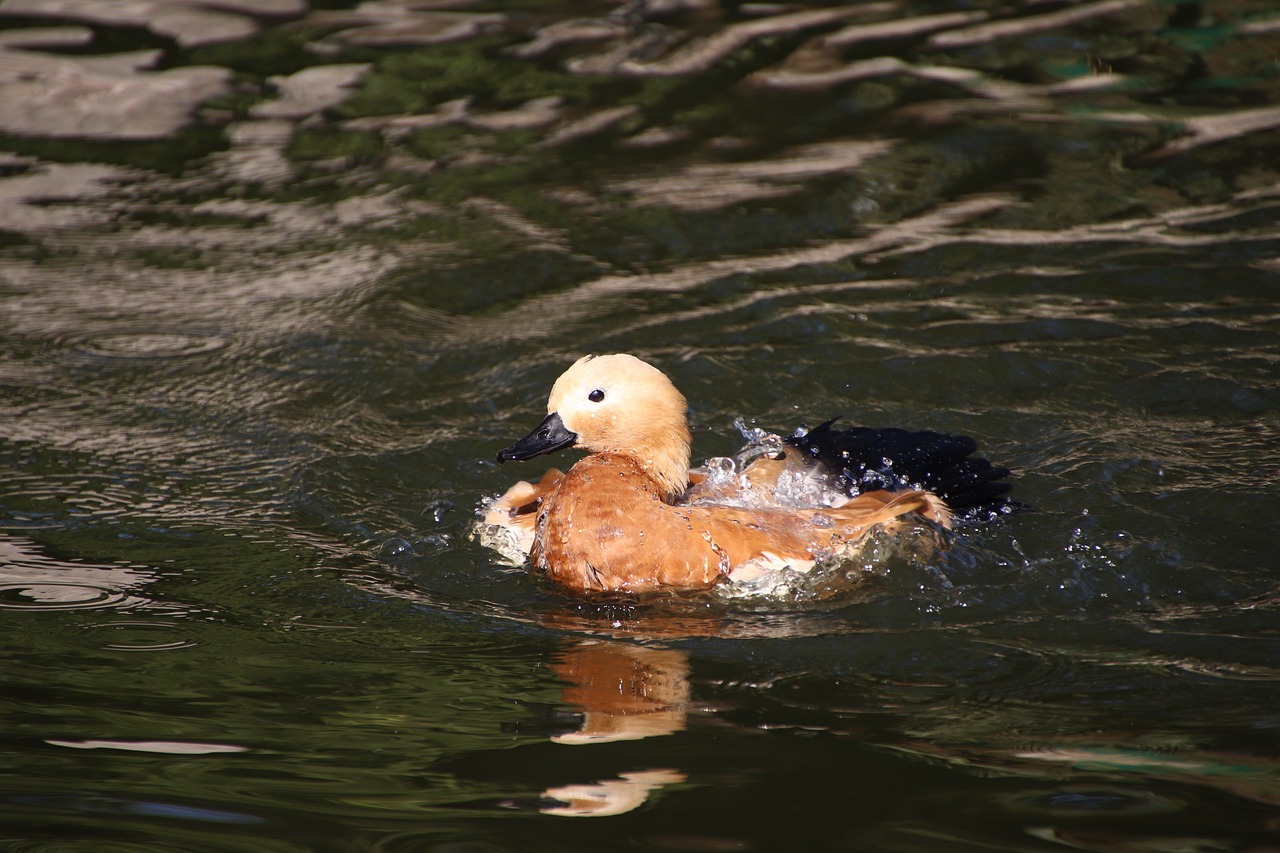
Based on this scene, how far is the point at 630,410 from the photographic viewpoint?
508cm

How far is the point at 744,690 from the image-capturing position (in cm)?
370

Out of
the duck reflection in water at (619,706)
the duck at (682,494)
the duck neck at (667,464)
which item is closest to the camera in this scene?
the duck reflection in water at (619,706)

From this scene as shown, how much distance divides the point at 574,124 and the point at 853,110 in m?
2.14

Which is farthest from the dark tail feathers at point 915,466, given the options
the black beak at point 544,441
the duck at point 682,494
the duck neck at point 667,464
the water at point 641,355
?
the black beak at point 544,441

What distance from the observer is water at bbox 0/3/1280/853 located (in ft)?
10.2

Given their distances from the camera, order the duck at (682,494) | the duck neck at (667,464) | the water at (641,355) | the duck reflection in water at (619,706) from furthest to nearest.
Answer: the duck neck at (667,464) < the duck at (682,494) < the water at (641,355) < the duck reflection in water at (619,706)

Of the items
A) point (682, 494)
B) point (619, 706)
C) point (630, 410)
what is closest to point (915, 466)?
point (682, 494)

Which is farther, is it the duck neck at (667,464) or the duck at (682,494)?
the duck neck at (667,464)

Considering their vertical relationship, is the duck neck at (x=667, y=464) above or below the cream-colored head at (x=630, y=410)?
below

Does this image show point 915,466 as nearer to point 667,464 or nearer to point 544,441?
point 667,464

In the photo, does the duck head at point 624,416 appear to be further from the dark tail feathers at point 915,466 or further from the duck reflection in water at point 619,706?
the duck reflection in water at point 619,706

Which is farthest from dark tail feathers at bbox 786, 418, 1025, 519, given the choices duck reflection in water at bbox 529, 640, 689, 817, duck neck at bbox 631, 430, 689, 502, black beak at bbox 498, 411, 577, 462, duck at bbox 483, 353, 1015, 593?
duck reflection in water at bbox 529, 640, 689, 817

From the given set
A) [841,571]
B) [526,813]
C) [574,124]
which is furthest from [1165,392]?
[574,124]

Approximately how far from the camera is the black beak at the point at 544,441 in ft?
16.5
